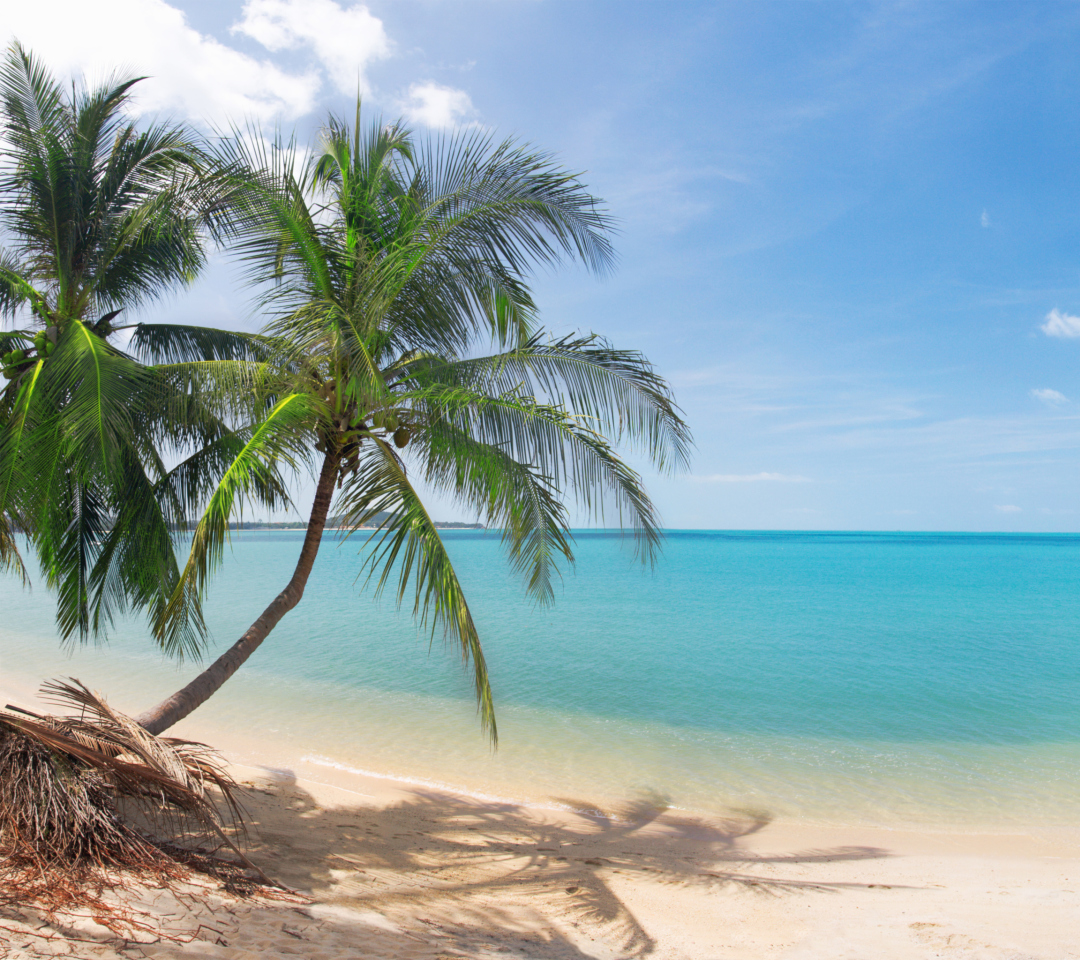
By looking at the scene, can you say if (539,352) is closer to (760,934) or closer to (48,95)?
(760,934)

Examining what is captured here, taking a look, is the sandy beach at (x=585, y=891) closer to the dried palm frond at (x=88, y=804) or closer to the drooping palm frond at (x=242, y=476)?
the dried palm frond at (x=88, y=804)

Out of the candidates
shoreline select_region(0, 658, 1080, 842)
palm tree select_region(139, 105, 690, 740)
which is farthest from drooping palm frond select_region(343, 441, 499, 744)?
shoreline select_region(0, 658, 1080, 842)

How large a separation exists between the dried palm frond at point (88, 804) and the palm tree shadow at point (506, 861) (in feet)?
2.53

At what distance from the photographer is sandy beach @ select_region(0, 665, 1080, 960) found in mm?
3309

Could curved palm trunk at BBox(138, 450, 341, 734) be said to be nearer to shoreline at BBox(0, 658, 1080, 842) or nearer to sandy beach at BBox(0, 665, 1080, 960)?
sandy beach at BBox(0, 665, 1080, 960)

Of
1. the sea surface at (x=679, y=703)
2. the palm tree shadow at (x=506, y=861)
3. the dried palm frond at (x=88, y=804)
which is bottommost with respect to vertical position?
the sea surface at (x=679, y=703)

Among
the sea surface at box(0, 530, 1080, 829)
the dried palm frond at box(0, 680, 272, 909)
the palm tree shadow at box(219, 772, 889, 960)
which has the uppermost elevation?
the dried palm frond at box(0, 680, 272, 909)

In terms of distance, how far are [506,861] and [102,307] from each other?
20.3ft

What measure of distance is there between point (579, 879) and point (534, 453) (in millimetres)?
3203

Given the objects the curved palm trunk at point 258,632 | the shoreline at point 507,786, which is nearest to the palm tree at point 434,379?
the curved palm trunk at point 258,632

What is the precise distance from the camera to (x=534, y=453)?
17.6ft

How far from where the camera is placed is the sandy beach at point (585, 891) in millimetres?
3309

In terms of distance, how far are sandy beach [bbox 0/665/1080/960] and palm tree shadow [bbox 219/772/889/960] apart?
0.07 feet

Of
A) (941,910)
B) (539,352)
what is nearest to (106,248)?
(539,352)
